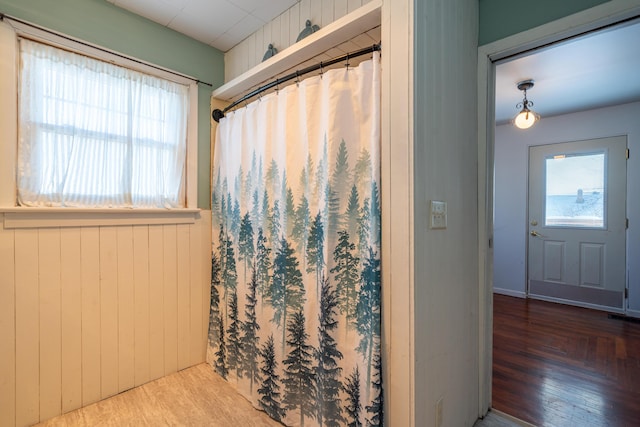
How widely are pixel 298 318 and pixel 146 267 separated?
3.75 ft

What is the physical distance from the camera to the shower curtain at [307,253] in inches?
51.2

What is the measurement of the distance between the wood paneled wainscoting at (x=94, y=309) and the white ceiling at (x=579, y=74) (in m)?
2.74

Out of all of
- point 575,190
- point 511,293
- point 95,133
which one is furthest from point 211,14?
point 511,293

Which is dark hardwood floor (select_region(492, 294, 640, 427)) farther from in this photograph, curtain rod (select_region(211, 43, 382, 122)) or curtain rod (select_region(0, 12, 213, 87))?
curtain rod (select_region(0, 12, 213, 87))

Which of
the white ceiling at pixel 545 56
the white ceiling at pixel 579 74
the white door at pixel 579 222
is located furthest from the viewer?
the white door at pixel 579 222

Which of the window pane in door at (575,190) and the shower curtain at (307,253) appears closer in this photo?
the shower curtain at (307,253)

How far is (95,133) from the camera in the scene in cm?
177

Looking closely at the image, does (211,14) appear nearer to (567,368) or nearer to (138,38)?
(138,38)

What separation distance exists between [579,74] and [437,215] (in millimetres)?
2685

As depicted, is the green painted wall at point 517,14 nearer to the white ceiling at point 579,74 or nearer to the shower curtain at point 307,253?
the white ceiling at point 579,74

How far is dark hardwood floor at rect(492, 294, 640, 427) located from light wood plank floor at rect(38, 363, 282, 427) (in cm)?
157

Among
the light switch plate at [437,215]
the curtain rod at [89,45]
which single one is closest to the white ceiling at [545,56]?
the curtain rod at [89,45]

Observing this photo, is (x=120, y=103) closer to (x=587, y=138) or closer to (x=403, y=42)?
(x=403, y=42)

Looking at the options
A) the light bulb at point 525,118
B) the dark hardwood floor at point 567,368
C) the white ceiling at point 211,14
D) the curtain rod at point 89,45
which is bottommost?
A: the dark hardwood floor at point 567,368
